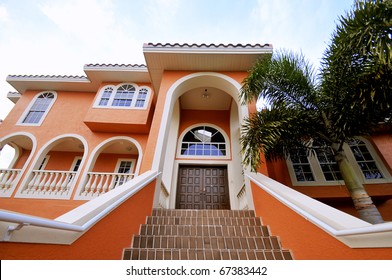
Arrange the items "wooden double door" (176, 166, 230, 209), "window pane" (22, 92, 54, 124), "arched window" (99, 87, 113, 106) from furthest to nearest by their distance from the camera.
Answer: "window pane" (22, 92, 54, 124), "arched window" (99, 87, 113, 106), "wooden double door" (176, 166, 230, 209)

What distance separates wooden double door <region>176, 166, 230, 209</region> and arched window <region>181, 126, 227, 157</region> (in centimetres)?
69

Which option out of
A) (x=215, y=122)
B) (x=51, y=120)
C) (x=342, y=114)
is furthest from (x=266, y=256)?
(x=51, y=120)

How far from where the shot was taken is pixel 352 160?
19.8 feet

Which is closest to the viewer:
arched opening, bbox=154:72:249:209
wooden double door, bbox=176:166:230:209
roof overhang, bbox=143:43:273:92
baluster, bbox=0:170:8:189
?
roof overhang, bbox=143:43:273:92

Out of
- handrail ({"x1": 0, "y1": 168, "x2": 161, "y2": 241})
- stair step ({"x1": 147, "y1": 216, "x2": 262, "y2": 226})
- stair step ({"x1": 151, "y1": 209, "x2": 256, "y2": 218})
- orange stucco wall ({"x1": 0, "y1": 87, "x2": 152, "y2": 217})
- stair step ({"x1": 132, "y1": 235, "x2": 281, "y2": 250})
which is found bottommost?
stair step ({"x1": 132, "y1": 235, "x2": 281, "y2": 250})

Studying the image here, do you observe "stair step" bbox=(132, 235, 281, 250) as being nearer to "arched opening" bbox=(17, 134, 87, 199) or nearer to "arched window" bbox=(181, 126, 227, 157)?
"arched window" bbox=(181, 126, 227, 157)

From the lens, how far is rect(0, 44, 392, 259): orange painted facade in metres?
1.92

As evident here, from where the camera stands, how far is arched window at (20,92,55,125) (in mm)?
7531

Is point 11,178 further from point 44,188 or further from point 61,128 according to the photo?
point 61,128

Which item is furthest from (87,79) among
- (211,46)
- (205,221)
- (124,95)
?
(205,221)

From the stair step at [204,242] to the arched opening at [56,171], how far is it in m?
4.96

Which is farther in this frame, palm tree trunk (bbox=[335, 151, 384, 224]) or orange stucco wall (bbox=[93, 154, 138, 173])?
orange stucco wall (bbox=[93, 154, 138, 173])

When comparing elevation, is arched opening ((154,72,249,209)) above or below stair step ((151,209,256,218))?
above

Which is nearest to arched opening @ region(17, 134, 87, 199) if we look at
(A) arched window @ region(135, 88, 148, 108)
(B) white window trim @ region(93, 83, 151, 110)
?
(B) white window trim @ region(93, 83, 151, 110)
